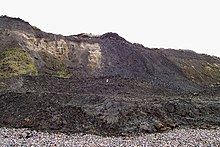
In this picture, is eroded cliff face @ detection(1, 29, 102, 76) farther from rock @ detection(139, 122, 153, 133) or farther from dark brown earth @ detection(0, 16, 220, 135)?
rock @ detection(139, 122, 153, 133)

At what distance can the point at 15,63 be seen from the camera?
29.0 metres

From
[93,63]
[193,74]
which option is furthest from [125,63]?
[193,74]

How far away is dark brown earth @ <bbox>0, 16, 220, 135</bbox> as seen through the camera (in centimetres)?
1675

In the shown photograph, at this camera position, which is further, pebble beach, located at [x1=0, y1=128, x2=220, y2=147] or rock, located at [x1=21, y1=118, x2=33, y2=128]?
rock, located at [x1=21, y1=118, x2=33, y2=128]

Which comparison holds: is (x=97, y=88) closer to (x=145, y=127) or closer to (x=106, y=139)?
(x=145, y=127)

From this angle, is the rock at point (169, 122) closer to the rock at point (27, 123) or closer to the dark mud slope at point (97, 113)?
the dark mud slope at point (97, 113)

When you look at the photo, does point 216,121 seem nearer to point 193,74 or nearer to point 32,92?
point 32,92

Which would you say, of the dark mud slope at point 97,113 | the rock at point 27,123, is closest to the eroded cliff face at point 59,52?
the dark mud slope at point 97,113

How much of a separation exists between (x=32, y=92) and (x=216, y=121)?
1160cm

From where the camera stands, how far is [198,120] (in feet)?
Result: 60.5

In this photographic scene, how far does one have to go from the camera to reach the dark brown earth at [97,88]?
55.0 feet

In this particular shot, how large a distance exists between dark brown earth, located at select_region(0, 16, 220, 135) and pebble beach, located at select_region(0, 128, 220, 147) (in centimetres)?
94

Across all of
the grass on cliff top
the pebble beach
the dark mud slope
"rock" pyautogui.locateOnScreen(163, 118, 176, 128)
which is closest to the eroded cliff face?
the grass on cliff top

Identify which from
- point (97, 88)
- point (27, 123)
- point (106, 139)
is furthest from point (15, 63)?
point (106, 139)
